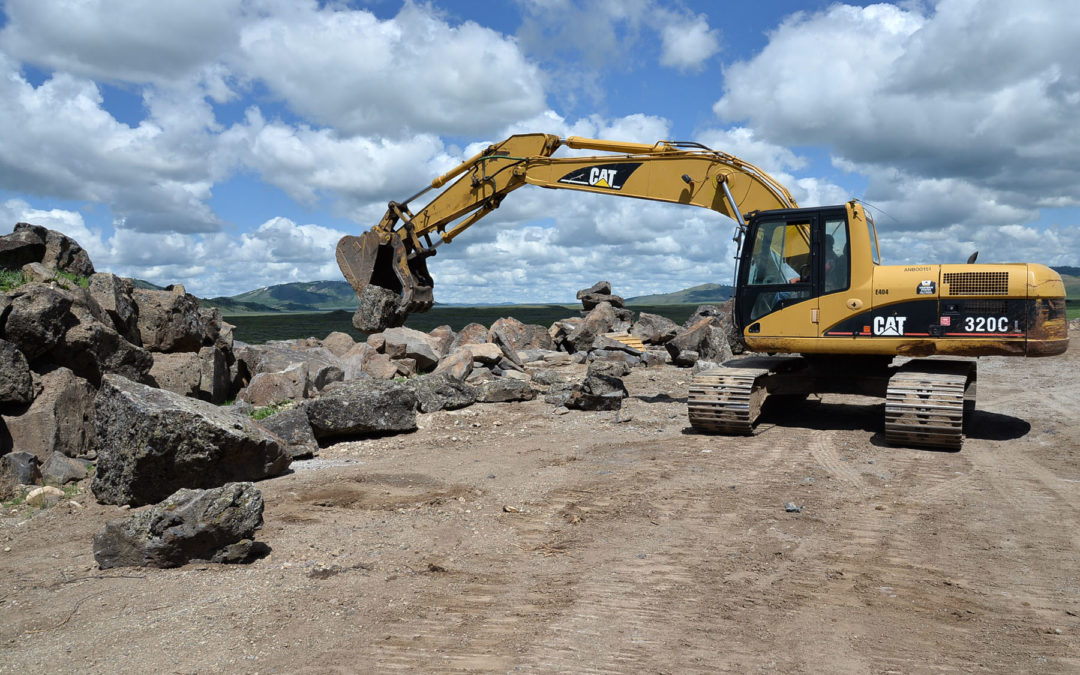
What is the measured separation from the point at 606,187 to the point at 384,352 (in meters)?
6.26

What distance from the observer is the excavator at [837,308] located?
870 cm

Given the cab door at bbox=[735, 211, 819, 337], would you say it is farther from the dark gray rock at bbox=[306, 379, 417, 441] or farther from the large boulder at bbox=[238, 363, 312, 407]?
the large boulder at bbox=[238, 363, 312, 407]

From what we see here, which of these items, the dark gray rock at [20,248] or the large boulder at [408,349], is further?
the large boulder at [408,349]

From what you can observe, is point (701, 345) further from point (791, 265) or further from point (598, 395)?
point (791, 265)

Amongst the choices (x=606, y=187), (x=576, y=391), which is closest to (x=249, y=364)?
(x=576, y=391)

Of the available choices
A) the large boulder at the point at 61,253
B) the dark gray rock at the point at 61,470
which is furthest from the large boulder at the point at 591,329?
the dark gray rock at the point at 61,470

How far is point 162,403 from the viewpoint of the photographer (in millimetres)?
6973

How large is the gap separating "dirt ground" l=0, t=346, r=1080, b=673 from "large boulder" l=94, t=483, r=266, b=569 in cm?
11

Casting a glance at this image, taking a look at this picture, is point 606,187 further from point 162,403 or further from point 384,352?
point 162,403

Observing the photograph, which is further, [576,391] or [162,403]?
[576,391]

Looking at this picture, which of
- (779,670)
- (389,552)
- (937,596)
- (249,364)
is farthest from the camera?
(249,364)

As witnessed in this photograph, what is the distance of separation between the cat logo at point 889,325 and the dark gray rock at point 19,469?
974 centimetres

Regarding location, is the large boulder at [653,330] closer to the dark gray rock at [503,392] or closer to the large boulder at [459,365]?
the large boulder at [459,365]

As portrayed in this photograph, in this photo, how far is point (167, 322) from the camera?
1204 centimetres
